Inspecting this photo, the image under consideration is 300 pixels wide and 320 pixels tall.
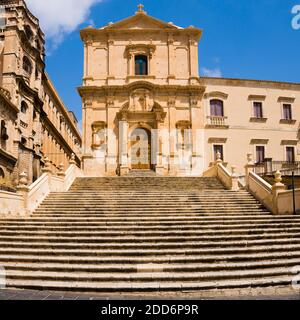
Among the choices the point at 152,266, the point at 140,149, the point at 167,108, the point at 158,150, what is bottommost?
the point at 152,266

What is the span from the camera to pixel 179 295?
19.5ft

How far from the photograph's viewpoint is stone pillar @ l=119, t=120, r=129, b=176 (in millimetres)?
22906

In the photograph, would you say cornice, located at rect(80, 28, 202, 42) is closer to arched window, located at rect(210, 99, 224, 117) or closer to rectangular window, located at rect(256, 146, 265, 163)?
arched window, located at rect(210, 99, 224, 117)

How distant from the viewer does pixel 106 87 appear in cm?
2417

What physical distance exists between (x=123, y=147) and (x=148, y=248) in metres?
16.0

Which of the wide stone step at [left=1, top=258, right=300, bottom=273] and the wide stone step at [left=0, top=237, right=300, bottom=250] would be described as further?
the wide stone step at [left=0, top=237, right=300, bottom=250]

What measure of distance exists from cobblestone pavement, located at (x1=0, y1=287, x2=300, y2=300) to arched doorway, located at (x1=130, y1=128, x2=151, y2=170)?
57.7ft

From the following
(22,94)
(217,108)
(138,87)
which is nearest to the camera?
(138,87)

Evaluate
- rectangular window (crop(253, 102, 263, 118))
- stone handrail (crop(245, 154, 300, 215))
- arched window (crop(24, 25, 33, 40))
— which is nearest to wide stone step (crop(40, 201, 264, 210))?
stone handrail (crop(245, 154, 300, 215))

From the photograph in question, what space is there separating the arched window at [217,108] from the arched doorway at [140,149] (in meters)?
5.67

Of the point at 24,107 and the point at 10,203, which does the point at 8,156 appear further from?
the point at 10,203

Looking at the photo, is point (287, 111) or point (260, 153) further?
point (287, 111)

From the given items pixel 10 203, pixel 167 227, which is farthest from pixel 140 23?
pixel 167 227

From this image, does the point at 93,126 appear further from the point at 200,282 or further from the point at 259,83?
the point at 200,282
